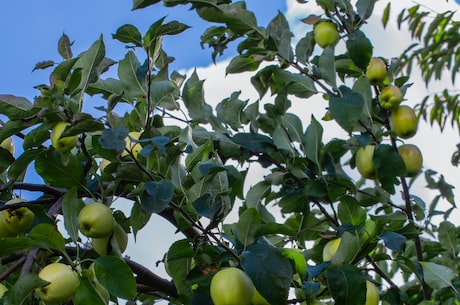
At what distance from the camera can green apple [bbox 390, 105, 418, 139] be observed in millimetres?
1297

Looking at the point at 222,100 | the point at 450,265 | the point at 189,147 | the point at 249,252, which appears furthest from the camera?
the point at 450,265

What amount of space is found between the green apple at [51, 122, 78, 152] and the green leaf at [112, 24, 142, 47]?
0.23m

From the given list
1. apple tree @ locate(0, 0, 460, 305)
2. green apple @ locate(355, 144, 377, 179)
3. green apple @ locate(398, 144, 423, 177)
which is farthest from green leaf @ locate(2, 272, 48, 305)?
green apple @ locate(398, 144, 423, 177)

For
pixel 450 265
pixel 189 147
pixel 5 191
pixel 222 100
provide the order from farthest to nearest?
pixel 450 265 → pixel 222 100 → pixel 5 191 → pixel 189 147

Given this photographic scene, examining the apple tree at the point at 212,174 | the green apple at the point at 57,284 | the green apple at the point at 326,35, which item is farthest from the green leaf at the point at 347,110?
the green apple at the point at 57,284

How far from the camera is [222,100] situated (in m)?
1.35

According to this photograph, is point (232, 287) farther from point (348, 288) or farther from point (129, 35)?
point (129, 35)

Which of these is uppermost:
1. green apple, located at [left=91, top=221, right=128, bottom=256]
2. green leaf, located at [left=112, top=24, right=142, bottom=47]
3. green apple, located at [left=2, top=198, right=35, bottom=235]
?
green leaf, located at [left=112, top=24, right=142, bottom=47]

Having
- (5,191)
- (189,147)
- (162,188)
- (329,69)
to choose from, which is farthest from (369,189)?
(5,191)

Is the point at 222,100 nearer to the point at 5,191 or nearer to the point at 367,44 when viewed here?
the point at 367,44

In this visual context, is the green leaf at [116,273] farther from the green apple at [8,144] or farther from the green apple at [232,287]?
the green apple at [8,144]

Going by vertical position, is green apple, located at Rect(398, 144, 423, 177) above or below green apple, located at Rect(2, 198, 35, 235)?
above

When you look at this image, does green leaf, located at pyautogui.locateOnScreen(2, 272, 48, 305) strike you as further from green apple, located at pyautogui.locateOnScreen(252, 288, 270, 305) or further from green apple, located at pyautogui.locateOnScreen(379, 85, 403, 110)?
green apple, located at pyautogui.locateOnScreen(379, 85, 403, 110)

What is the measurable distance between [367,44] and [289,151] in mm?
297
